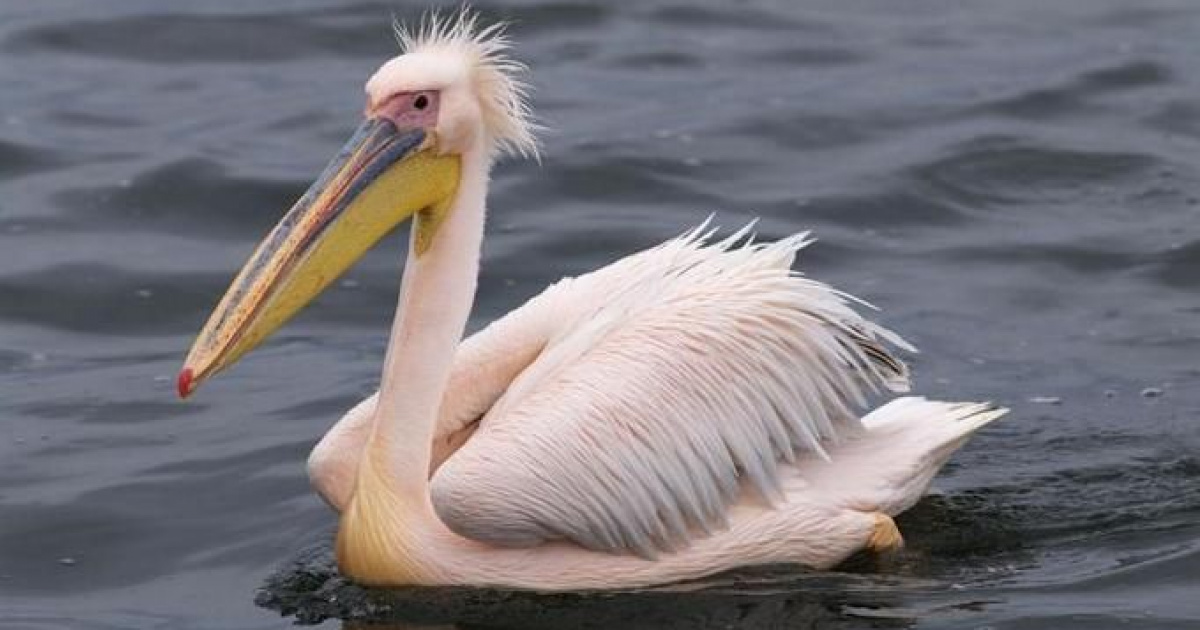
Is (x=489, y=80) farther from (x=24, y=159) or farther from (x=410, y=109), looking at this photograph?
(x=24, y=159)

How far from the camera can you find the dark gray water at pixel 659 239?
5.81m

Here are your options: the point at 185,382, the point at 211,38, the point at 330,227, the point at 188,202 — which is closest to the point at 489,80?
the point at 330,227

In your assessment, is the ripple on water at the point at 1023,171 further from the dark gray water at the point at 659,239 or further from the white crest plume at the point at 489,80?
Answer: the white crest plume at the point at 489,80

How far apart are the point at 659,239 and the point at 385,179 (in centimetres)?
317

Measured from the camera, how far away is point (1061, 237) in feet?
27.7

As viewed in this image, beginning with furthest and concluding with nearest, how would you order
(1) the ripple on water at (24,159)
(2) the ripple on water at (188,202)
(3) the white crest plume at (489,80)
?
1. (1) the ripple on water at (24,159)
2. (2) the ripple on water at (188,202)
3. (3) the white crest plume at (489,80)

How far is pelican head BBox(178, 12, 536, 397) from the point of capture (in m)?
5.23

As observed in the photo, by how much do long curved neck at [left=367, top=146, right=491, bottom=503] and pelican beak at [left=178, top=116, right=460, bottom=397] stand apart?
0.20 ft

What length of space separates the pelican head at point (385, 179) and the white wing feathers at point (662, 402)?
0.44m

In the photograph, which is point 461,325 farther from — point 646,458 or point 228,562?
point 228,562

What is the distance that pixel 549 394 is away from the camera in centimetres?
545

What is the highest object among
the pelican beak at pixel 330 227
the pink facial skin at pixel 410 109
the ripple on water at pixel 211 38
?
the ripple on water at pixel 211 38

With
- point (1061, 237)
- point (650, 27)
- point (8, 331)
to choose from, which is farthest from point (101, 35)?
point (1061, 237)

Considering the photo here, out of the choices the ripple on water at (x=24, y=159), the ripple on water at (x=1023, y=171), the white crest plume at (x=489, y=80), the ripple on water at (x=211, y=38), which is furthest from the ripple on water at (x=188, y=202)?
the white crest plume at (x=489, y=80)
